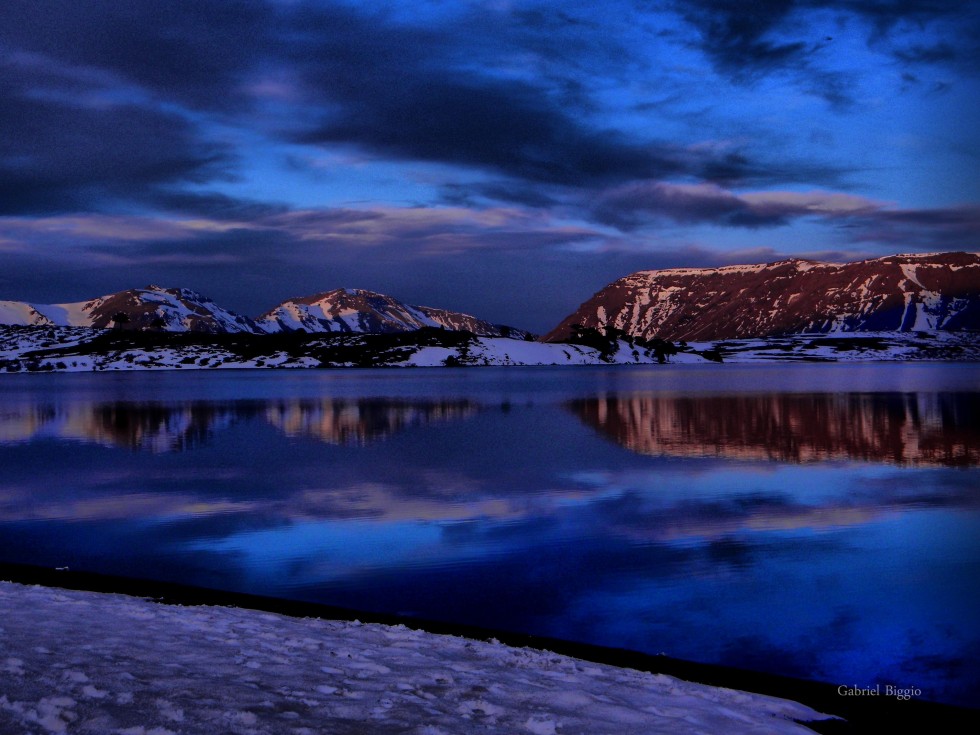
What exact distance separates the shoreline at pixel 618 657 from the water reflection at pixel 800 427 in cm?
2689

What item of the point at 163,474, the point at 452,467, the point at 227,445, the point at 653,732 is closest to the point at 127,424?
the point at 227,445

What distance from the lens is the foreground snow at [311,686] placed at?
8578 mm

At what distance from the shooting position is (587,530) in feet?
74.6

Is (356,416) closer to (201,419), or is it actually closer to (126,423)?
(201,419)

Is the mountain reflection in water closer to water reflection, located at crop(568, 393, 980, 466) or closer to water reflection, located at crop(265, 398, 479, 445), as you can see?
water reflection, located at crop(265, 398, 479, 445)

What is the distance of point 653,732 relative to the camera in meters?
9.14

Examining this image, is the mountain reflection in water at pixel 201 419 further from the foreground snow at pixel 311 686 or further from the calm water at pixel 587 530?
the foreground snow at pixel 311 686

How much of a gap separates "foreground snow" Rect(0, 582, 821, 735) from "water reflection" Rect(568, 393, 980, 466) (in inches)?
1126

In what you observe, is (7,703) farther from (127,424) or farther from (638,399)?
(638,399)

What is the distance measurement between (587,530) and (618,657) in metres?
10.2

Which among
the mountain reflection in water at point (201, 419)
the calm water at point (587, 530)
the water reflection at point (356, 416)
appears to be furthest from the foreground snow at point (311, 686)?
the water reflection at point (356, 416)

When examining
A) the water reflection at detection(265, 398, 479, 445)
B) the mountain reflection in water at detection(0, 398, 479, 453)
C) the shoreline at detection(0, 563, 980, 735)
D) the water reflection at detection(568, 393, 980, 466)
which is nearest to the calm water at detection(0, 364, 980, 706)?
the water reflection at detection(568, 393, 980, 466)

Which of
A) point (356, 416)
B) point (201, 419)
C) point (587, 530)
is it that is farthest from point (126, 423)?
point (587, 530)

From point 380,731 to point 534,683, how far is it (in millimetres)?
2684
